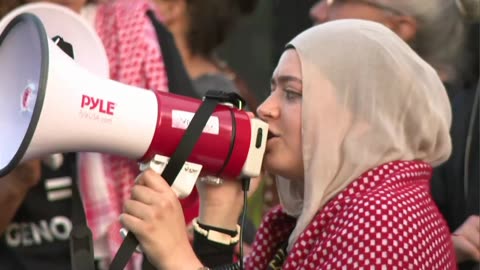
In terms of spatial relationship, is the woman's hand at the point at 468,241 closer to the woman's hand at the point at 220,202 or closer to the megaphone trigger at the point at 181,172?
the woman's hand at the point at 220,202

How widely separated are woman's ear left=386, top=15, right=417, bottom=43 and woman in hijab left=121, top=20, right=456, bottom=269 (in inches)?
23.5

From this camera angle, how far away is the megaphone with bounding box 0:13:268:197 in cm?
192

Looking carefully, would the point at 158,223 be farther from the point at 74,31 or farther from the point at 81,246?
the point at 74,31

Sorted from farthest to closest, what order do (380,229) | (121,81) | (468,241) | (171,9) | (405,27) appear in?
(171,9), (405,27), (121,81), (468,241), (380,229)

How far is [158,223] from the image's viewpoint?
1977 millimetres

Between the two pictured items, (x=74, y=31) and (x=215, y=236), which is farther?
(x=74, y=31)

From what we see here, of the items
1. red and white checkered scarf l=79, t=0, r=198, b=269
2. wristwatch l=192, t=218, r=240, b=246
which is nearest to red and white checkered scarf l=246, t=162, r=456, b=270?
wristwatch l=192, t=218, r=240, b=246

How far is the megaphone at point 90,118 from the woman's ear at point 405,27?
29.6 inches

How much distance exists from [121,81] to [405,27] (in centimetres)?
73

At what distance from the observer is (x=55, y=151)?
197 centimetres

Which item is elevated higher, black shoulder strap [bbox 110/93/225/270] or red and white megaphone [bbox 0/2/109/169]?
red and white megaphone [bbox 0/2/109/169]

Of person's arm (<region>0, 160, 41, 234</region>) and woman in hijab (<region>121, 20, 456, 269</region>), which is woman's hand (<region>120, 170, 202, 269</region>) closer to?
woman in hijab (<region>121, 20, 456, 269</region>)

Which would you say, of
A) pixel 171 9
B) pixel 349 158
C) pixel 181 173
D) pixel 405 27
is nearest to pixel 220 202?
pixel 181 173

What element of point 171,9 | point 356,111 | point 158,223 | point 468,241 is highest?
point 356,111
